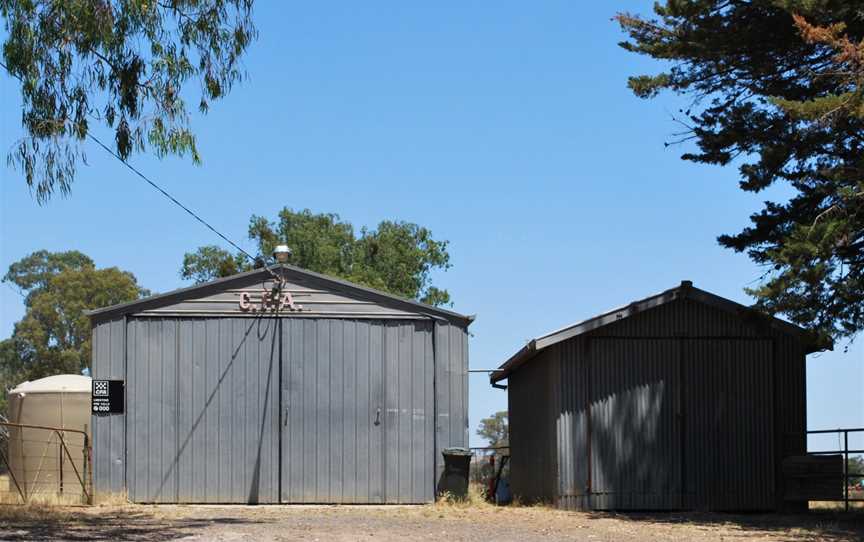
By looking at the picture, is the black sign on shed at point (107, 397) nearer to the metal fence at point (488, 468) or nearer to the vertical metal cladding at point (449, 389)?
the vertical metal cladding at point (449, 389)

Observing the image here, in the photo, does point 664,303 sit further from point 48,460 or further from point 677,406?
point 48,460

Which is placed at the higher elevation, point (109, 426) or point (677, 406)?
point (677, 406)

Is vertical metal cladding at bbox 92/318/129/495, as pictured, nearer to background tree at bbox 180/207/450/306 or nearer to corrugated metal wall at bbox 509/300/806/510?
corrugated metal wall at bbox 509/300/806/510

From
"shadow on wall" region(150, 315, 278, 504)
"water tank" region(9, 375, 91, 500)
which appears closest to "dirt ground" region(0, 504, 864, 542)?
"shadow on wall" region(150, 315, 278, 504)

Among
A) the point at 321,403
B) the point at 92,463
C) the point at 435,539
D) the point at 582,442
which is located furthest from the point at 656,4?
the point at 92,463

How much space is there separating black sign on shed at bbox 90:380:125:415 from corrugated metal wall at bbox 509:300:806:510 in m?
6.74

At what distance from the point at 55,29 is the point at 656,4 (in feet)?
31.5

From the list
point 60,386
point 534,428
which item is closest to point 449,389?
point 534,428

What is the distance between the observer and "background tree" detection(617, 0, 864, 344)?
15.7 meters

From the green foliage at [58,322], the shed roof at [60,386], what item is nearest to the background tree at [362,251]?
the green foliage at [58,322]

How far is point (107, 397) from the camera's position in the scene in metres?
18.7

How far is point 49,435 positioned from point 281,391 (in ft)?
16.8

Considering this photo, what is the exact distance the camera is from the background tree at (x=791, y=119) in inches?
616

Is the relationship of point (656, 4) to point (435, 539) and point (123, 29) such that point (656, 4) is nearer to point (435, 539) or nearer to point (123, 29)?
point (123, 29)
